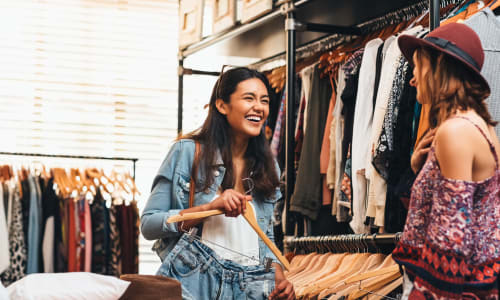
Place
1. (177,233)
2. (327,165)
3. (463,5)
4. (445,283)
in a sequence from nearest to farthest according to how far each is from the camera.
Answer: (445,283) → (177,233) → (463,5) → (327,165)

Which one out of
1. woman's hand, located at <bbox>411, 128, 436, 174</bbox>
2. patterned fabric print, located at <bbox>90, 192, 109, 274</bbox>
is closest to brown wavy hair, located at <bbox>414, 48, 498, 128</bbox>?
woman's hand, located at <bbox>411, 128, 436, 174</bbox>

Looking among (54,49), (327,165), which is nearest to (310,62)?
(327,165)

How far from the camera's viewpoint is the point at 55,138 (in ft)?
20.6

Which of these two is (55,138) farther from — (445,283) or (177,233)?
(445,283)

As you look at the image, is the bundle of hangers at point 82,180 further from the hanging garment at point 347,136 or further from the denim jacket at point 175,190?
the denim jacket at point 175,190

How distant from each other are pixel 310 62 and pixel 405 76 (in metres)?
1.41

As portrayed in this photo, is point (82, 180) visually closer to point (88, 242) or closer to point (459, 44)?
point (88, 242)

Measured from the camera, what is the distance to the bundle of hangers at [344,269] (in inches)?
117

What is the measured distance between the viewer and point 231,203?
8.16ft

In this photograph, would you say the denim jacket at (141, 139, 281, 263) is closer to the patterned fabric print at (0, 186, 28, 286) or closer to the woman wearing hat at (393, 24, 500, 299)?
the woman wearing hat at (393, 24, 500, 299)

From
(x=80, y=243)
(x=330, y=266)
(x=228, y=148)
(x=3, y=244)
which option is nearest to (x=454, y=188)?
(x=228, y=148)

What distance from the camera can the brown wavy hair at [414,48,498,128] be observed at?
1.95 m

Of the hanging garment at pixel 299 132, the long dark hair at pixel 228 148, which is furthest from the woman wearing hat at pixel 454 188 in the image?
the hanging garment at pixel 299 132

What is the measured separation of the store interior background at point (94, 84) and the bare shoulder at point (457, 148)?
457cm
